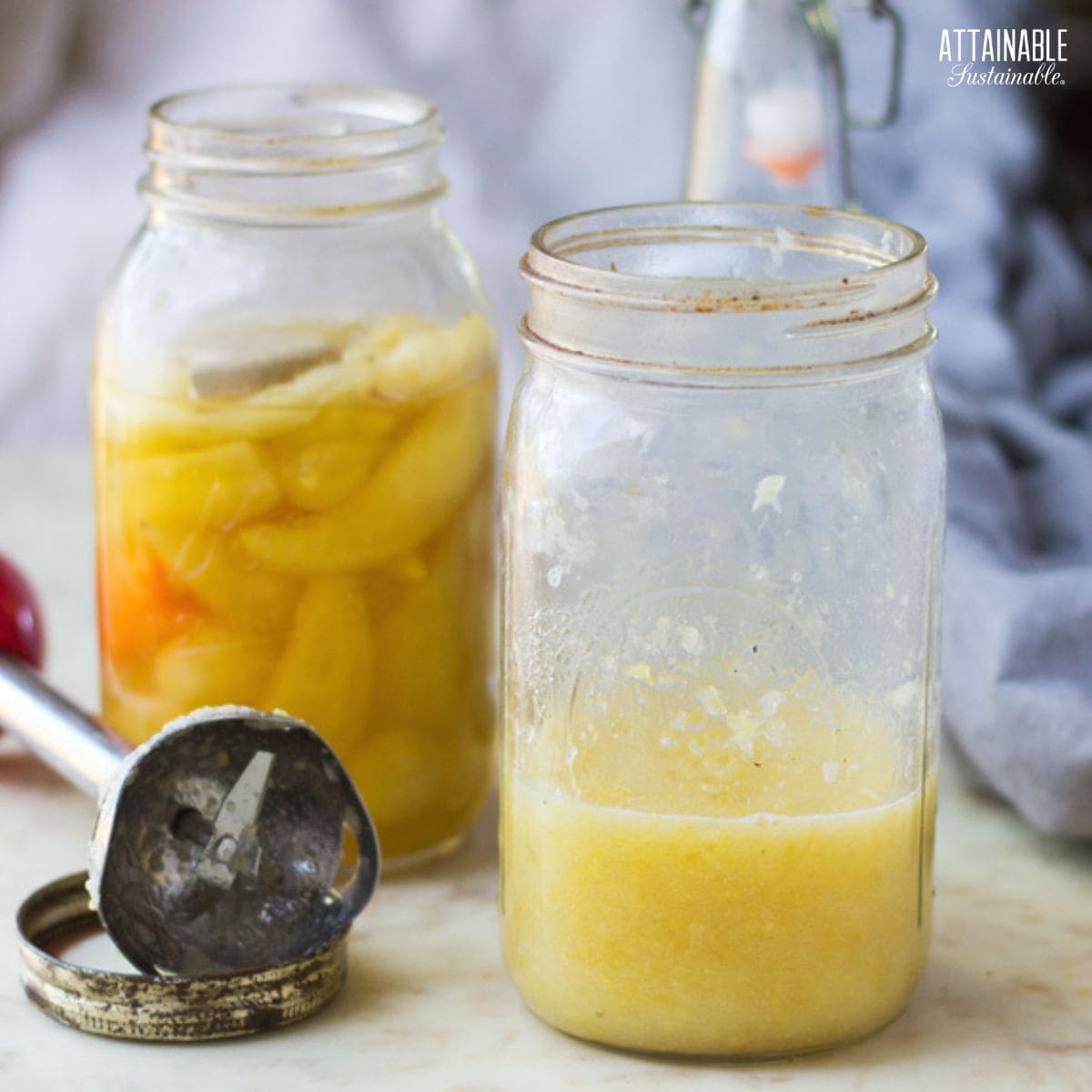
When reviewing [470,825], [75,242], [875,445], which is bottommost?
[470,825]

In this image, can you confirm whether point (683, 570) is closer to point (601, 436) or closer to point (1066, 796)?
point (601, 436)

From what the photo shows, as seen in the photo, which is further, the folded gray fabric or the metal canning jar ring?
the folded gray fabric

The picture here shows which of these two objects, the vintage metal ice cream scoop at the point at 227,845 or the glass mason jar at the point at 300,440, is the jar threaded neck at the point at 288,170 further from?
the vintage metal ice cream scoop at the point at 227,845

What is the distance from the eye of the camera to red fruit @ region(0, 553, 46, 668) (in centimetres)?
83

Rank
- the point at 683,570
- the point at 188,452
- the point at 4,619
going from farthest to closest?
the point at 4,619 → the point at 188,452 → the point at 683,570

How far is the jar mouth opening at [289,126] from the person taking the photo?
2.28 ft

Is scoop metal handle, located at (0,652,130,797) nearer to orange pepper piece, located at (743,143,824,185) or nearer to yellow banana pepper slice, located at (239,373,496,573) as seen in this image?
yellow banana pepper slice, located at (239,373,496,573)

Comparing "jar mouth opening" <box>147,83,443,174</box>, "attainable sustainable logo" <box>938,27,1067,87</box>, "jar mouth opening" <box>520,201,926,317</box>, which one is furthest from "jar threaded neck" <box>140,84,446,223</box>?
"attainable sustainable logo" <box>938,27,1067,87</box>

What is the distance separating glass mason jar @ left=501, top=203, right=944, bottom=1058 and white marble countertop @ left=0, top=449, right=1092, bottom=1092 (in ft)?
0.06

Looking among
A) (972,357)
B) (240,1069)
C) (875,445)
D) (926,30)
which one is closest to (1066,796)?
(875,445)

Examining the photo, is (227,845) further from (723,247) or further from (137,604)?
(723,247)

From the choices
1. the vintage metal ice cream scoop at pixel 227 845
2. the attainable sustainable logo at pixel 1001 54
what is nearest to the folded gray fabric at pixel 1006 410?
the attainable sustainable logo at pixel 1001 54

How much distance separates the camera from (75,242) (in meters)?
1.38

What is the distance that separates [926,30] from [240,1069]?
3.19 feet
